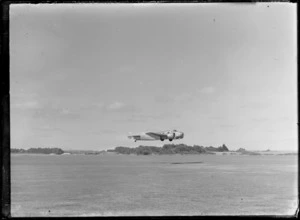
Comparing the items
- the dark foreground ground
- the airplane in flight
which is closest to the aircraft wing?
the airplane in flight

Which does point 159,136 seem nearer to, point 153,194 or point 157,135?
point 157,135

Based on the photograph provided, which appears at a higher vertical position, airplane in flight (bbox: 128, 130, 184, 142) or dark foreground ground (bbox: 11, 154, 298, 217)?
airplane in flight (bbox: 128, 130, 184, 142)

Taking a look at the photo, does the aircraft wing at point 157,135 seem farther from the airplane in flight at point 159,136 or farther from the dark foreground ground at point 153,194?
the dark foreground ground at point 153,194

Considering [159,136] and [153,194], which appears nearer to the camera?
[159,136]

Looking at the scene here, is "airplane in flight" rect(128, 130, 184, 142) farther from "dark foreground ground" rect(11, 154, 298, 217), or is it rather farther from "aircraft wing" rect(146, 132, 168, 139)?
"dark foreground ground" rect(11, 154, 298, 217)

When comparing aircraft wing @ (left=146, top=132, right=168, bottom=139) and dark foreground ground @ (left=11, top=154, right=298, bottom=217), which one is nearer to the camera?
aircraft wing @ (left=146, top=132, right=168, bottom=139)

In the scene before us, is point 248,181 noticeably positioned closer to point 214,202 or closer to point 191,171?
point 191,171

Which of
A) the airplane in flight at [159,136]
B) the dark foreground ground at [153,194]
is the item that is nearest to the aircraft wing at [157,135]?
the airplane in flight at [159,136]

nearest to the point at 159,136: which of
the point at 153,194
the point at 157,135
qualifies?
the point at 157,135

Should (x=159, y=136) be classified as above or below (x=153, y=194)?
above
